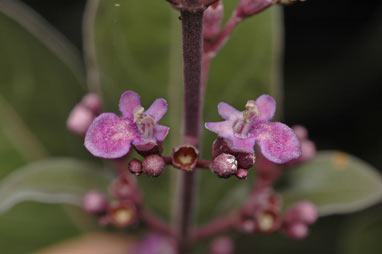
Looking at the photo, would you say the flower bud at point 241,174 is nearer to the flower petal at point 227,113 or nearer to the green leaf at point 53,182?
the flower petal at point 227,113

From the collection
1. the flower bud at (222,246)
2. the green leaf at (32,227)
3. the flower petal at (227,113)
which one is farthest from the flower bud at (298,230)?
the green leaf at (32,227)

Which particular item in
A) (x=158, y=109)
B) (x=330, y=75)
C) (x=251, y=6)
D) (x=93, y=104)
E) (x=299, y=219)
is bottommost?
(x=299, y=219)

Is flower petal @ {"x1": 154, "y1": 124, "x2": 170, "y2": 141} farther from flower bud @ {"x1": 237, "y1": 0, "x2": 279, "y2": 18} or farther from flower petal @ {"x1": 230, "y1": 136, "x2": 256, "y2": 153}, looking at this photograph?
flower bud @ {"x1": 237, "y1": 0, "x2": 279, "y2": 18}

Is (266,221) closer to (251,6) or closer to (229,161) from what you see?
(229,161)

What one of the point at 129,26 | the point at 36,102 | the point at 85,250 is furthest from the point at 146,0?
the point at 85,250

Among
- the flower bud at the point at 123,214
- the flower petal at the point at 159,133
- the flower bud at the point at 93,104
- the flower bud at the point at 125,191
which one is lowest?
the flower bud at the point at 123,214

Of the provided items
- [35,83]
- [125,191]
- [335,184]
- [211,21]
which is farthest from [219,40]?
[35,83]

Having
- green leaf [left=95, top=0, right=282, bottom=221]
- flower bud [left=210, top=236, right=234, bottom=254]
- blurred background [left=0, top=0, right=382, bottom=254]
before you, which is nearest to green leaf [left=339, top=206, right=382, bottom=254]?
blurred background [left=0, top=0, right=382, bottom=254]
